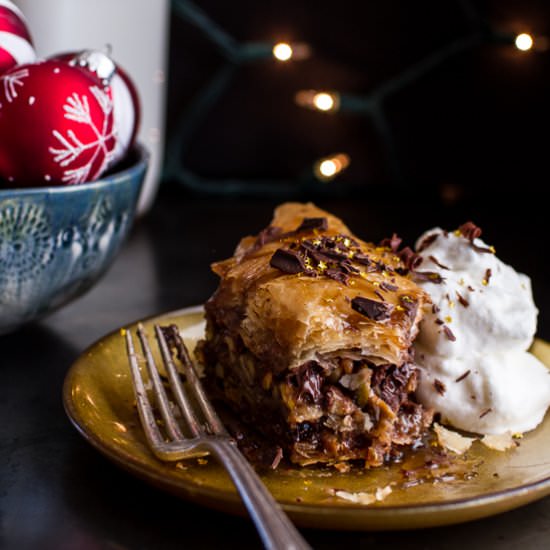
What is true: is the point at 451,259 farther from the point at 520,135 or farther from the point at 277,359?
the point at 520,135

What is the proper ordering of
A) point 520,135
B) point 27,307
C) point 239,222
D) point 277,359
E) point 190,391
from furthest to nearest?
point 520,135, point 239,222, point 27,307, point 190,391, point 277,359

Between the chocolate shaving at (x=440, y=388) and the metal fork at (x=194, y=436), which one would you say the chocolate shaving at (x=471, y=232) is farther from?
the metal fork at (x=194, y=436)

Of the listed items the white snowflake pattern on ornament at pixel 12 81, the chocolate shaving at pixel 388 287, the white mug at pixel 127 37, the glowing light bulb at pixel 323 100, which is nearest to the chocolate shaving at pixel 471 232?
the chocolate shaving at pixel 388 287

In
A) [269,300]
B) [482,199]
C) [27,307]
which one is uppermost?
[269,300]

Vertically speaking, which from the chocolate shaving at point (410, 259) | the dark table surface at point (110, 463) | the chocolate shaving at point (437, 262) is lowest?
the dark table surface at point (110, 463)

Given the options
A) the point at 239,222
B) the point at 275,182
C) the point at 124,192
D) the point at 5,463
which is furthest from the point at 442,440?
the point at 275,182

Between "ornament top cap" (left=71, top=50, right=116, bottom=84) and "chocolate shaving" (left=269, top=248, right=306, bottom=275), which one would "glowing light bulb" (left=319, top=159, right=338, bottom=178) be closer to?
"ornament top cap" (left=71, top=50, right=116, bottom=84)
